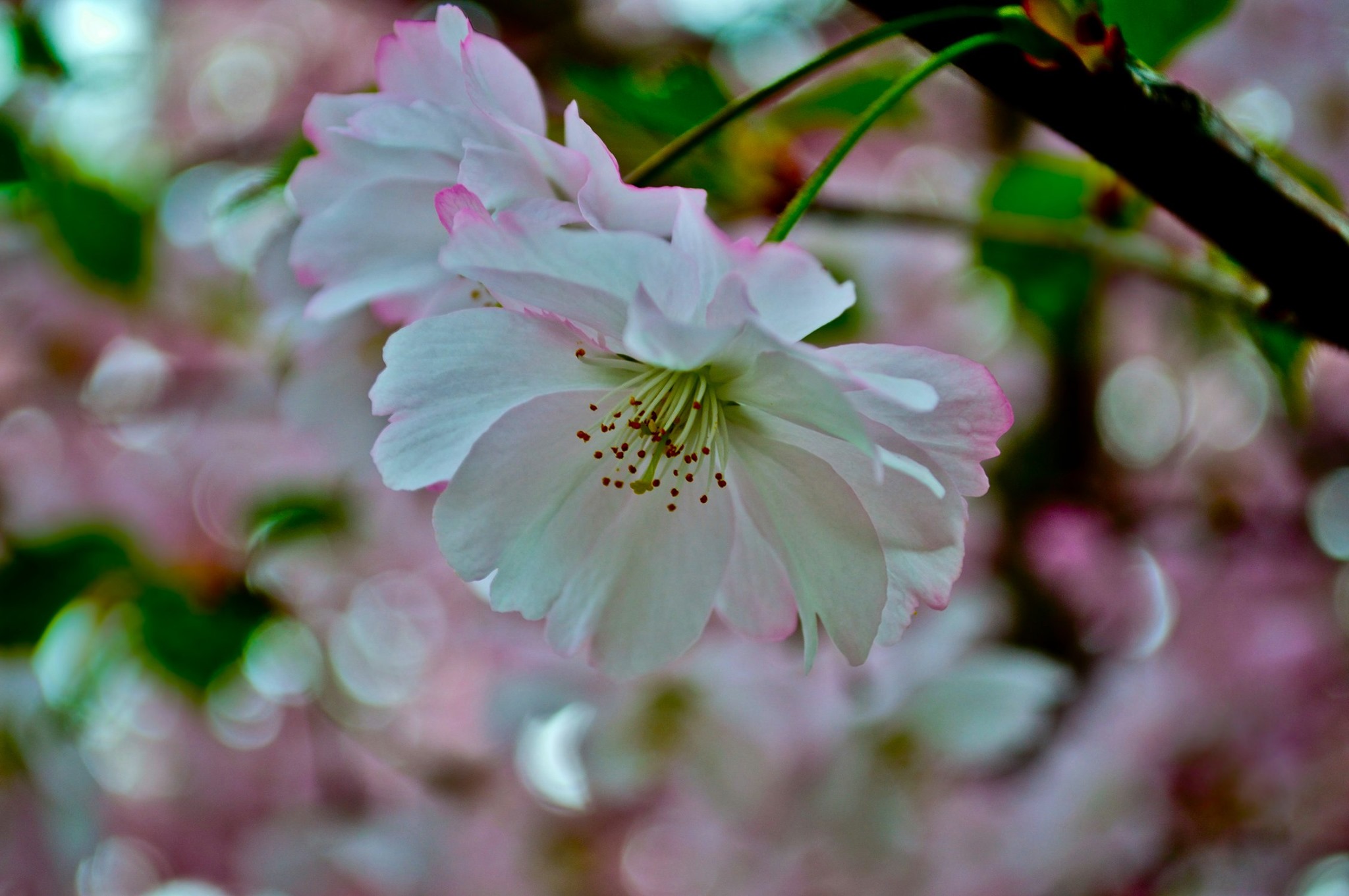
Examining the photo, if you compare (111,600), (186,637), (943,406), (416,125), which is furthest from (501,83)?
(111,600)

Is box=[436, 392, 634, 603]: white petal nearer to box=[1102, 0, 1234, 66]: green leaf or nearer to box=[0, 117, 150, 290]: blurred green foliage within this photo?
box=[1102, 0, 1234, 66]: green leaf

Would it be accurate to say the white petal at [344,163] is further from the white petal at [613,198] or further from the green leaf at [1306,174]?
the green leaf at [1306,174]

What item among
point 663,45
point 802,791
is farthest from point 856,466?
point 663,45

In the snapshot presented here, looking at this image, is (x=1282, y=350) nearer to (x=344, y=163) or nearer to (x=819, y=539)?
(x=819, y=539)

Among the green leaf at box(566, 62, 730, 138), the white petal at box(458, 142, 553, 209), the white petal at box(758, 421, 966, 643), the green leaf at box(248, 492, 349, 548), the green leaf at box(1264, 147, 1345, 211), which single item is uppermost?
the green leaf at box(1264, 147, 1345, 211)

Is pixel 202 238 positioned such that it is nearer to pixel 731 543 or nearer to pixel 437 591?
pixel 437 591

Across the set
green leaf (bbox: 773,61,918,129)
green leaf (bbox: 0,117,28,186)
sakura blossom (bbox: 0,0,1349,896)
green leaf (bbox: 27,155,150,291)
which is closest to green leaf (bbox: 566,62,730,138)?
sakura blossom (bbox: 0,0,1349,896)
